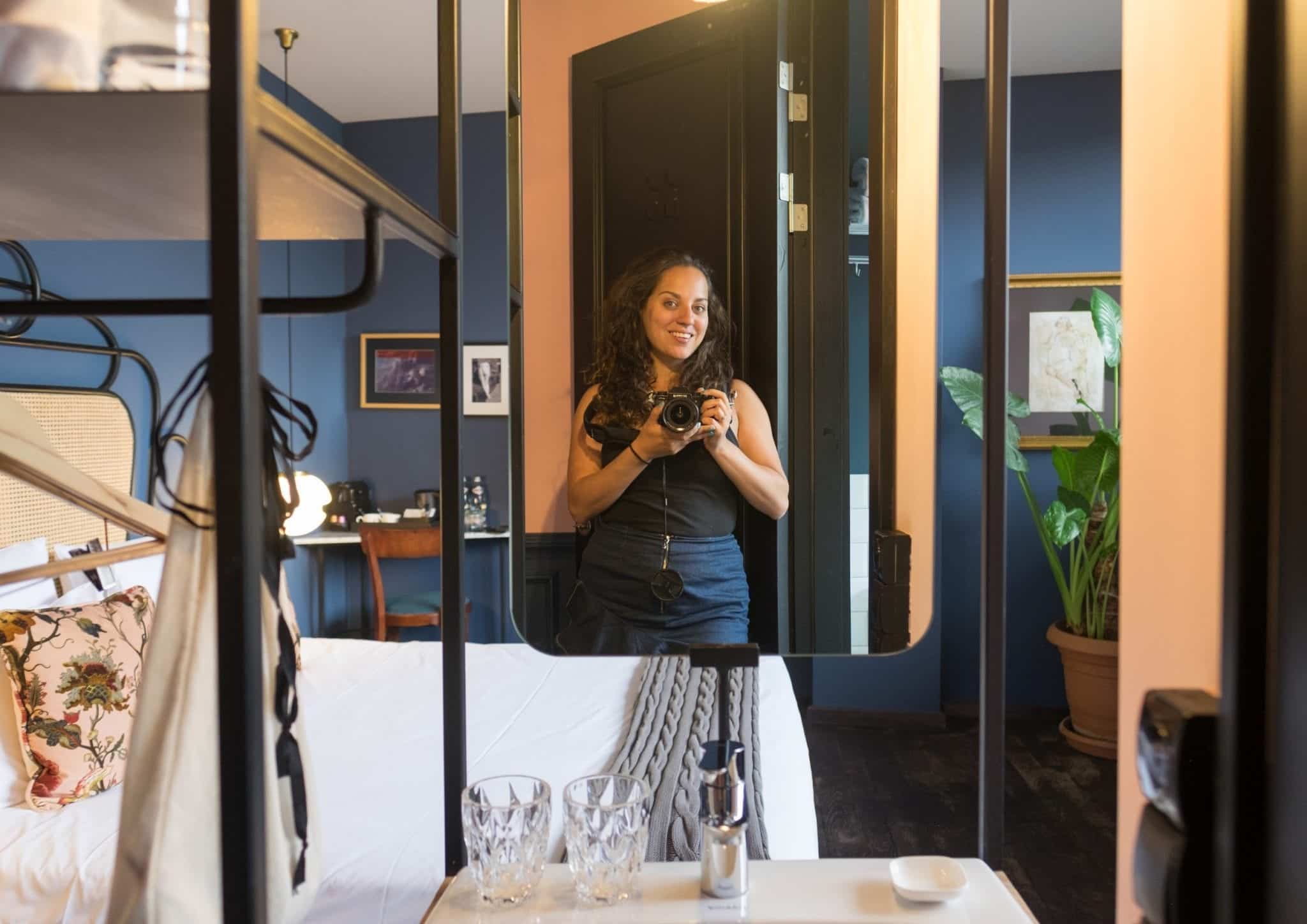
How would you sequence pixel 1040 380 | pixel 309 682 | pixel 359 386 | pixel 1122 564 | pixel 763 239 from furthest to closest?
pixel 359 386, pixel 1040 380, pixel 309 682, pixel 763 239, pixel 1122 564

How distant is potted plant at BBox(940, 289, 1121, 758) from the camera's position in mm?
2934

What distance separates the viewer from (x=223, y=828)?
1.07 feet

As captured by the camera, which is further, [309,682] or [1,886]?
[309,682]

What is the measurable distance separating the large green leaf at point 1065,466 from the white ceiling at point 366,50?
2228 millimetres

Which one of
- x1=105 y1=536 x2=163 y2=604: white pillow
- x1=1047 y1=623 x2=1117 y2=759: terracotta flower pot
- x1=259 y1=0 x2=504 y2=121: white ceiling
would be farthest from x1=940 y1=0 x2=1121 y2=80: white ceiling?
x1=105 y1=536 x2=163 y2=604: white pillow

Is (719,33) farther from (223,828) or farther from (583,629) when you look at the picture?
(223,828)

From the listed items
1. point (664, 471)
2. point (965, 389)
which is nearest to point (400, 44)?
point (965, 389)

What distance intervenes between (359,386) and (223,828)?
364cm

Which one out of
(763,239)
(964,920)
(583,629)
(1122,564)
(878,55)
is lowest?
(964,920)

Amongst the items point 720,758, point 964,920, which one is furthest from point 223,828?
point 964,920

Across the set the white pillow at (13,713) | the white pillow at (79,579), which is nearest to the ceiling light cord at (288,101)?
the white pillow at (79,579)

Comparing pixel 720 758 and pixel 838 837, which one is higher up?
pixel 720 758

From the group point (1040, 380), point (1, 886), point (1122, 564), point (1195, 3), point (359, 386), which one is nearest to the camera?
point (1195, 3)

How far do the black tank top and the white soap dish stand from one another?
0.33 m
